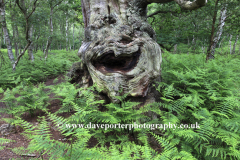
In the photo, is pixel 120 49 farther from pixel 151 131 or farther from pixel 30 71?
pixel 30 71

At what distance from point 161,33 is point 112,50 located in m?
6.28

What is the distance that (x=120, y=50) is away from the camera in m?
2.99

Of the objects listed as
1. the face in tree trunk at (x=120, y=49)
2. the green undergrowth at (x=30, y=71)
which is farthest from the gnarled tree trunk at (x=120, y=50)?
the green undergrowth at (x=30, y=71)

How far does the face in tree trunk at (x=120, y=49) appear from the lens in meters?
2.99

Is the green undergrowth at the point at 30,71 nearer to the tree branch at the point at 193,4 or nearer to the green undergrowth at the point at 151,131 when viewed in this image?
the green undergrowth at the point at 151,131

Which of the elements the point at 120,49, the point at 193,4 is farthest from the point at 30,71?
the point at 193,4

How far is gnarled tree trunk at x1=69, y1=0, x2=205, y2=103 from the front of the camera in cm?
299

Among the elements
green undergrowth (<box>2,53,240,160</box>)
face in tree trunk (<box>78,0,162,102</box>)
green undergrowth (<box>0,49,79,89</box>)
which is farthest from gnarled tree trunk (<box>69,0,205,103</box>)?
green undergrowth (<box>0,49,79,89</box>)

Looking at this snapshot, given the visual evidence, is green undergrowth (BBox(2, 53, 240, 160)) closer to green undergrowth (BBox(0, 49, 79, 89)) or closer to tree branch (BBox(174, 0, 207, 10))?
tree branch (BBox(174, 0, 207, 10))

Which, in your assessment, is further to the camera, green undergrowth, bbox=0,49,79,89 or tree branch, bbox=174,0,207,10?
green undergrowth, bbox=0,49,79,89

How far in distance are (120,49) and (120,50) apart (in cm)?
3

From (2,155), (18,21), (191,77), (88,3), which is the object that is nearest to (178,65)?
(191,77)

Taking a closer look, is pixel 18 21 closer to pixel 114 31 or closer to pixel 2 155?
pixel 114 31

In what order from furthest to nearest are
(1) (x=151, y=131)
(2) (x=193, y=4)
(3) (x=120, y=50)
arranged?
(3) (x=120, y=50) < (1) (x=151, y=131) < (2) (x=193, y=4)
